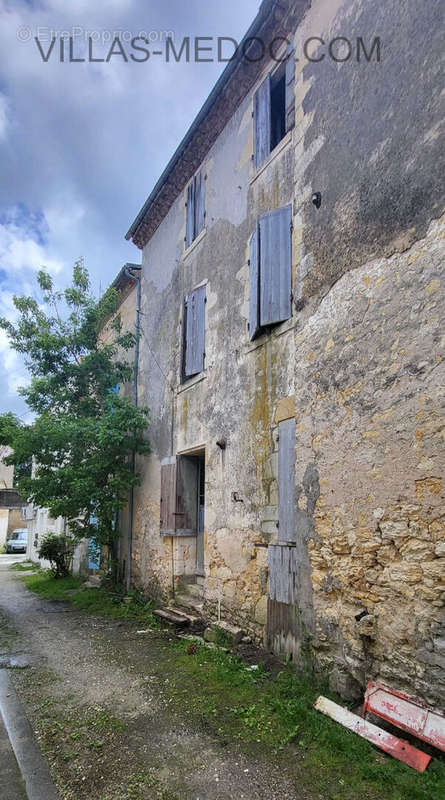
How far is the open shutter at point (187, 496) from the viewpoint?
7.60 metres

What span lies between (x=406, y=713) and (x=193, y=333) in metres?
5.69

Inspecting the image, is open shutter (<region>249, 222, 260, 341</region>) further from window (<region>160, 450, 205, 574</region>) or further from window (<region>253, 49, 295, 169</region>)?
window (<region>160, 450, 205, 574</region>)

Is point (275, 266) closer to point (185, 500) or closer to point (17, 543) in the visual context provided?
point (185, 500)

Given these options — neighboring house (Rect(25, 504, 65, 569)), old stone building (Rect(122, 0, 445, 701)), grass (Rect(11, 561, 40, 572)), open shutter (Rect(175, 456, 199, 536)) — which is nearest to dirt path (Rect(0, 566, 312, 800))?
old stone building (Rect(122, 0, 445, 701))

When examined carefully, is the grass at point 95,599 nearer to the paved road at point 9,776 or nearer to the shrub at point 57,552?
the shrub at point 57,552

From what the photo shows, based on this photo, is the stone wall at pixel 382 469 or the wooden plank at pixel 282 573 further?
the wooden plank at pixel 282 573

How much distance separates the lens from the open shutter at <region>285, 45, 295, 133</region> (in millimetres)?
5582

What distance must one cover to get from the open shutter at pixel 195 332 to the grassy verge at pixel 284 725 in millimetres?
3802

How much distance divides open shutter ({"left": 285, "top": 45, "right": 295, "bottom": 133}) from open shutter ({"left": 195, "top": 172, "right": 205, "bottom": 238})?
2463 millimetres

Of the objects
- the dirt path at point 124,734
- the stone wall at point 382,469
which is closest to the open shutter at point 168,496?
the dirt path at point 124,734

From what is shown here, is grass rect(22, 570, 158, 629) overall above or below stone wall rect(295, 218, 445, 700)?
below

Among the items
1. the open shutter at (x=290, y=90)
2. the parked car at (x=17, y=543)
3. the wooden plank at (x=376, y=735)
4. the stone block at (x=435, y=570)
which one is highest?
the open shutter at (x=290, y=90)

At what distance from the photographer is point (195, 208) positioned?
830cm

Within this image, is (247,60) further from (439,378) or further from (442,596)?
(442,596)
